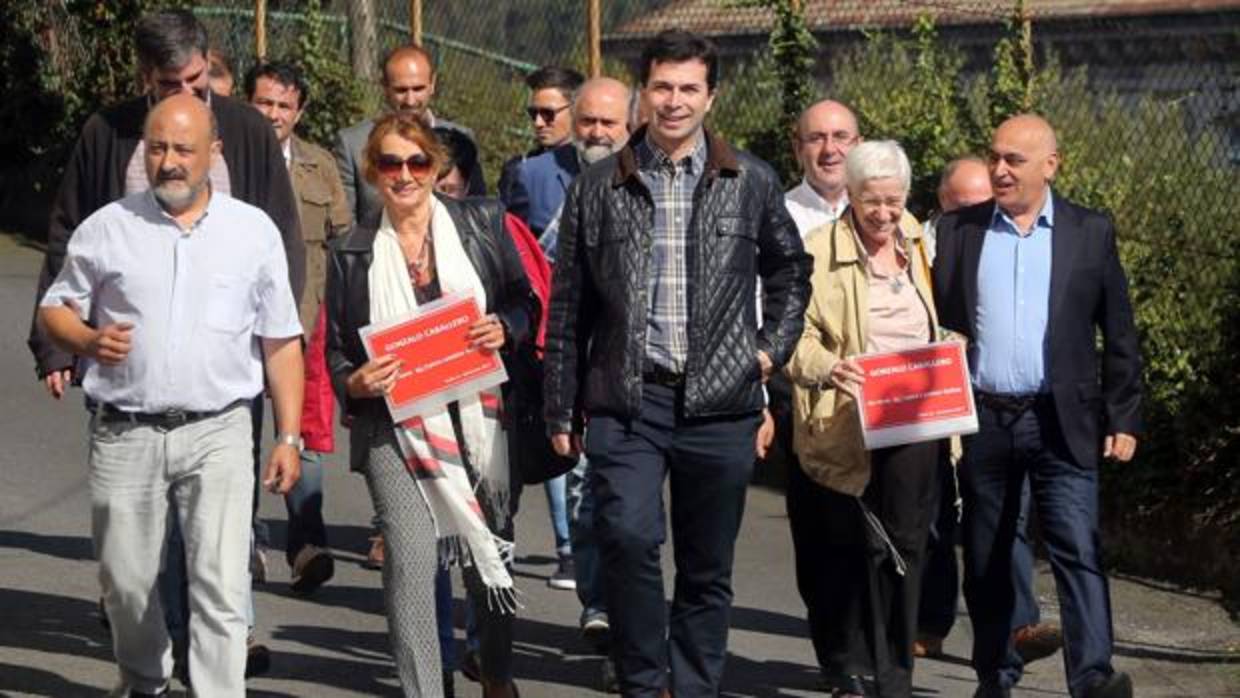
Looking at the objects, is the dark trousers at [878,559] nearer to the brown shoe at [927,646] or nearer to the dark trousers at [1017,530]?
the dark trousers at [1017,530]

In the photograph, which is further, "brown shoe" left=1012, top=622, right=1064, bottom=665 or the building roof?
the building roof

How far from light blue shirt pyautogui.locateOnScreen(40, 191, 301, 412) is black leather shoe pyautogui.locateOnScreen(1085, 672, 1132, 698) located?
9.17ft

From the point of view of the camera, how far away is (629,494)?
25.3 feet

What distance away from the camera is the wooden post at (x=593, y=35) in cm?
1530

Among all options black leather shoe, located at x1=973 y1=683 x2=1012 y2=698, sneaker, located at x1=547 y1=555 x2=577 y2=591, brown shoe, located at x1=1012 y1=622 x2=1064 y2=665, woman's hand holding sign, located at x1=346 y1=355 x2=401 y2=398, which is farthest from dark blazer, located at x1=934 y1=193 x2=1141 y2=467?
sneaker, located at x1=547 y1=555 x2=577 y2=591

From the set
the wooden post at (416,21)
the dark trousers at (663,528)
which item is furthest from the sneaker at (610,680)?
the wooden post at (416,21)

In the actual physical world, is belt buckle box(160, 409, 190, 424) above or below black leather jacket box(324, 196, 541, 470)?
below

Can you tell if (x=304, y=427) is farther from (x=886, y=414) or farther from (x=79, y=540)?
(x=886, y=414)

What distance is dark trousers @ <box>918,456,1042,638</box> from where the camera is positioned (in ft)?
28.7

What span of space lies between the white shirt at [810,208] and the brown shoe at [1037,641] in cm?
159

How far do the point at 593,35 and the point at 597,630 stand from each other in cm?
672

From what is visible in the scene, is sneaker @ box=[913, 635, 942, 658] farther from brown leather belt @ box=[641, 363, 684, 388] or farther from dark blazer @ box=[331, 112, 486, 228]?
dark blazer @ box=[331, 112, 486, 228]

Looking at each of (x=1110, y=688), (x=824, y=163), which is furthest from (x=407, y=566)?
(x=824, y=163)

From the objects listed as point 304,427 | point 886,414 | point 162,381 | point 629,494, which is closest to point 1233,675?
point 886,414
